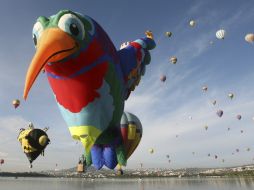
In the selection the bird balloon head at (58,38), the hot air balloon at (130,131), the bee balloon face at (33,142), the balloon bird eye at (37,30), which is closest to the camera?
the bird balloon head at (58,38)

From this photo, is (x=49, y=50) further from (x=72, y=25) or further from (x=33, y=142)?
(x=33, y=142)

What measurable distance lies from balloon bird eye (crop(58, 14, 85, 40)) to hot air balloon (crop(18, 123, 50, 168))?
248 inches

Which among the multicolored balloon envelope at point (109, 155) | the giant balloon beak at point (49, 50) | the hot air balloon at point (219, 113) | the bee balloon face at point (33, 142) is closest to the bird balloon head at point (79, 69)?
the giant balloon beak at point (49, 50)

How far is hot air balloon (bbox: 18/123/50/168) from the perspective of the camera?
1457cm

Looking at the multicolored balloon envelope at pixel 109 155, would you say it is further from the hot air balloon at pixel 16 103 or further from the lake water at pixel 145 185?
the lake water at pixel 145 185

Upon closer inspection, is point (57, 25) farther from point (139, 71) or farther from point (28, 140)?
point (28, 140)

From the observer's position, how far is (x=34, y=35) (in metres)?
11.0

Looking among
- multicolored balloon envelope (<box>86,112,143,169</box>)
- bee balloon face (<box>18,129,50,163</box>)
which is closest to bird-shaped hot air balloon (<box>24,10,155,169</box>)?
multicolored balloon envelope (<box>86,112,143,169</box>)

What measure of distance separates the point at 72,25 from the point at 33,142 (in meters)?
6.52

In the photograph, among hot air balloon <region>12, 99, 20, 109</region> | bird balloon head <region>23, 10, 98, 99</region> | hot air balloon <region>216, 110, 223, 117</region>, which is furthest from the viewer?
hot air balloon <region>216, 110, 223, 117</region>

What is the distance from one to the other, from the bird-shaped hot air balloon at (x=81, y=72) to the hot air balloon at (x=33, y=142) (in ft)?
12.5

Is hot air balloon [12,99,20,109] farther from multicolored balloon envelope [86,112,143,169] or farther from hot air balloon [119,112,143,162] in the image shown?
multicolored balloon envelope [86,112,143,169]

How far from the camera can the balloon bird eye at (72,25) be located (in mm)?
10258

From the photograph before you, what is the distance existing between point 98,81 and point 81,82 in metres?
0.57
